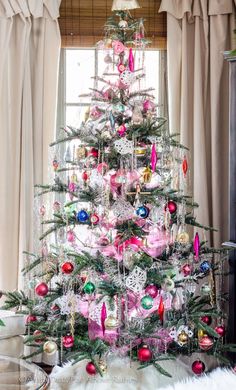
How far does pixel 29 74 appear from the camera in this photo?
3.88 metres

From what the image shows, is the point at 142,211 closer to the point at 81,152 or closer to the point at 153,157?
the point at 153,157

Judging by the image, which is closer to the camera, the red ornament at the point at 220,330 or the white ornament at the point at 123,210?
the white ornament at the point at 123,210

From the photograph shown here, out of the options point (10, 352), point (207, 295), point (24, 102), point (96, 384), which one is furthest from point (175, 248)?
point (24, 102)

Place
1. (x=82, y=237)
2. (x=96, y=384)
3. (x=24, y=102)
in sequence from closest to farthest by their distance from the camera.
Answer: (x=96, y=384), (x=82, y=237), (x=24, y=102)

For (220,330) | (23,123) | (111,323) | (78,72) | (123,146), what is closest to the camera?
(111,323)

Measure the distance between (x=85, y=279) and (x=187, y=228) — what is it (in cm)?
115

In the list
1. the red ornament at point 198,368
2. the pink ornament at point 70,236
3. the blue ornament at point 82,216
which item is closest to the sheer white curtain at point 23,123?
the pink ornament at point 70,236

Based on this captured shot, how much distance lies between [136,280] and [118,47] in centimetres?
113

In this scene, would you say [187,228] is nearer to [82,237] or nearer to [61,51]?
[82,237]

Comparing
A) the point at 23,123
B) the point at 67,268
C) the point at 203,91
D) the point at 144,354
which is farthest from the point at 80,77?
the point at 144,354

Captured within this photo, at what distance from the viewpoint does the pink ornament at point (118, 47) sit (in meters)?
3.01

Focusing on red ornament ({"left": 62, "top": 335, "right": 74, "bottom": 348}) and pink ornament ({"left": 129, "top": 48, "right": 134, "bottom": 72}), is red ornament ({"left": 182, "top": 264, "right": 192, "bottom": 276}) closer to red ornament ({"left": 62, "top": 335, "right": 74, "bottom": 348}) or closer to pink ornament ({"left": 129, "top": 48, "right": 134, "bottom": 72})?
red ornament ({"left": 62, "top": 335, "right": 74, "bottom": 348})

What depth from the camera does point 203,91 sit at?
3904 millimetres

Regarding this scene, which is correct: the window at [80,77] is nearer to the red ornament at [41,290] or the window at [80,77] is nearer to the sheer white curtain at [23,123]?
the sheer white curtain at [23,123]
